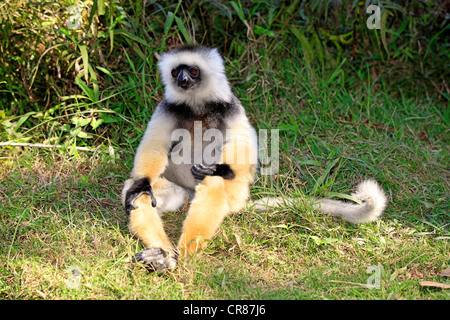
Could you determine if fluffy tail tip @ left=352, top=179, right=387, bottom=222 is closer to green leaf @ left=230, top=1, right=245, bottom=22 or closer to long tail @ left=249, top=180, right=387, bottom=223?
long tail @ left=249, top=180, right=387, bottom=223

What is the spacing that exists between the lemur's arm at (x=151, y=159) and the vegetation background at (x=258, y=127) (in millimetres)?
312

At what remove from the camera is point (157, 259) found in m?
2.95

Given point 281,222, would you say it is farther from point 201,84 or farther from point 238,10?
point 238,10

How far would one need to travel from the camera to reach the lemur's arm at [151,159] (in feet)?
11.3

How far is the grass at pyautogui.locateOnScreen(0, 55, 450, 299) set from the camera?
288cm

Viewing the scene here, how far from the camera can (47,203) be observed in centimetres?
390

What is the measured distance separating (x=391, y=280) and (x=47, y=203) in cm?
264

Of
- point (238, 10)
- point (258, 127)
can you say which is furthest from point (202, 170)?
point (238, 10)

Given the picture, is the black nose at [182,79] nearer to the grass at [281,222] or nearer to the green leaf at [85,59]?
the grass at [281,222]

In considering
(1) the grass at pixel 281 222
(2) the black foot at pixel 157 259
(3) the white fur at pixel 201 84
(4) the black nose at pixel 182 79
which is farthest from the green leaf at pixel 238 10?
(2) the black foot at pixel 157 259

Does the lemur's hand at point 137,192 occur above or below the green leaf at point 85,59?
below

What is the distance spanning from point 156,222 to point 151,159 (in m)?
0.54

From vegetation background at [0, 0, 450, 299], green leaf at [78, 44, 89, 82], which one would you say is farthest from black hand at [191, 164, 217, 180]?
green leaf at [78, 44, 89, 82]

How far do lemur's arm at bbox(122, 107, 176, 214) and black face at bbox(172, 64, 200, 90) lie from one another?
0.90 feet
